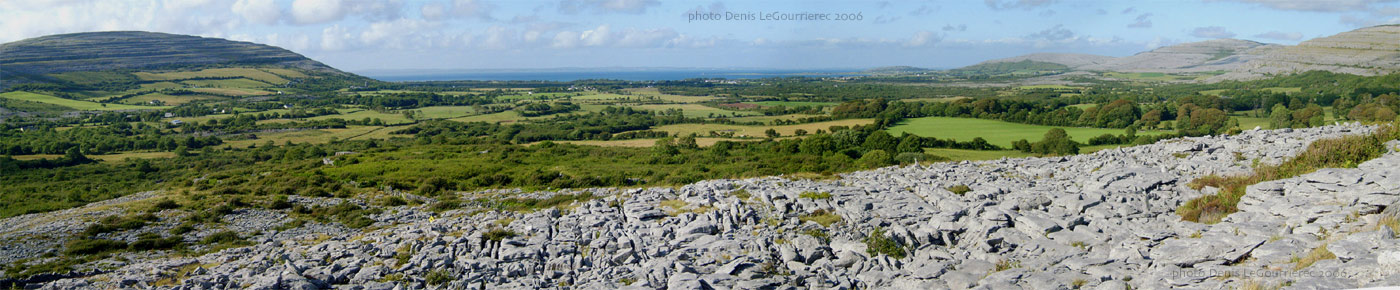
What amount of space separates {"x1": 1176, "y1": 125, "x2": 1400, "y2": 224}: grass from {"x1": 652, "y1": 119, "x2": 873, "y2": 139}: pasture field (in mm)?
49492

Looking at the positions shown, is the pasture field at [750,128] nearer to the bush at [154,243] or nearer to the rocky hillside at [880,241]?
the rocky hillside at [880,241]

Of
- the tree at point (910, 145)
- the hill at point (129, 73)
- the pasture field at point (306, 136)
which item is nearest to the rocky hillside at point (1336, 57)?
the tree at point (910, 145)

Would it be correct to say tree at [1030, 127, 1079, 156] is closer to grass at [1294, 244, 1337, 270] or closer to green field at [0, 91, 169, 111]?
grass at [1294, 244, 1337, 270]

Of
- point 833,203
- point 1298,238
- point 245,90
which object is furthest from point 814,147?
point 245,90

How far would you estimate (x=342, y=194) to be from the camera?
28.6m

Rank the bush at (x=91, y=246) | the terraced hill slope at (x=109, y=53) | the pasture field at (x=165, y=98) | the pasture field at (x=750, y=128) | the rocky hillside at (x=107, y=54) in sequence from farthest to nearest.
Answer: the terraced hill slope at (x=109, y=53), the rocky hillside at (x=107, y=54), the pasture field at (x=165, y=98), the pasture field at (x=750, y=128), the bush at (x=91, y=246)

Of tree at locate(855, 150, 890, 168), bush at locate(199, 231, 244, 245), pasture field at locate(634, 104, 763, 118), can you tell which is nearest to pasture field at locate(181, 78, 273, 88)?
pasture field at locate(634, 104, 763, 118)

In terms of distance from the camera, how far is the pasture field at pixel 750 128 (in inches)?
2729

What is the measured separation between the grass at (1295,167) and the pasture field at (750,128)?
162 feet

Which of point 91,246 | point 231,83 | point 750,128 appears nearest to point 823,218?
point 91,246

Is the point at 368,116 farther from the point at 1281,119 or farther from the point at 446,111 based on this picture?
the point at 1281,119

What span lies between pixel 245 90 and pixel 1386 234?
181 metres

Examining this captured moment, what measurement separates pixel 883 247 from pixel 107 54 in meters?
213

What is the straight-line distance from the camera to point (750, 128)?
75.0 meters
